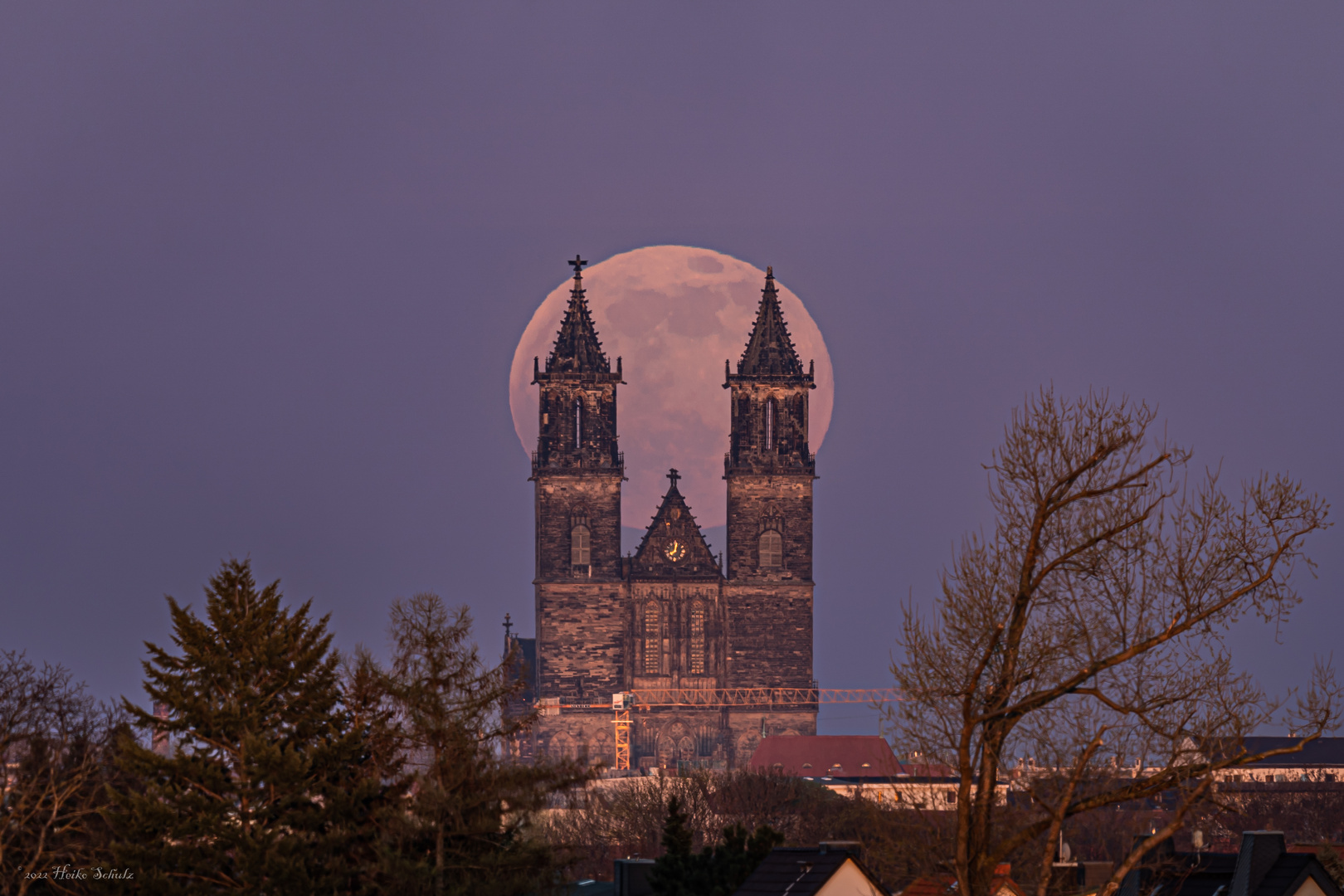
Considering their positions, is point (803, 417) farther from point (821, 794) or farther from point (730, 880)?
point (730, 880)

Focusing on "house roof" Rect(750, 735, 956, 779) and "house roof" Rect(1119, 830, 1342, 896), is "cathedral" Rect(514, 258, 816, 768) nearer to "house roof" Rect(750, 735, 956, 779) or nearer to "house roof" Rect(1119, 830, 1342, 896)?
"house roof" Rect(750, 735, 956, 779)

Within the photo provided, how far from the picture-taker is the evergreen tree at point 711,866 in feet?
117

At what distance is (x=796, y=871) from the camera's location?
3152 cm

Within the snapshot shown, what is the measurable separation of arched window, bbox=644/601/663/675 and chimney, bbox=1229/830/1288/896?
299ft

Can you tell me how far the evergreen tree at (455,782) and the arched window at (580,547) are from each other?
84.2 meters

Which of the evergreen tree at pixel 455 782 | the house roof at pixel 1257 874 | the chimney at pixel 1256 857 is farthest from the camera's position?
the evergreen tree at pixel 455 782

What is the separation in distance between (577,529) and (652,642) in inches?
332

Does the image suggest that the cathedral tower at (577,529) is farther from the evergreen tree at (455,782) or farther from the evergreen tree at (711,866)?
the evergreen tree at (455,782)

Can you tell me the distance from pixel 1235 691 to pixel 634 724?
101 meters

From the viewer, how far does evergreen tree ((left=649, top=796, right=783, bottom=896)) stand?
117 ft

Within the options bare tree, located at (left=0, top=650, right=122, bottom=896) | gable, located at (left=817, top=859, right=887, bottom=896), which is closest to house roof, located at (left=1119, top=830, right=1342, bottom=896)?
gable, located at (left=817, top=859, right=887, bottom=896)

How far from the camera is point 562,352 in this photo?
121 m

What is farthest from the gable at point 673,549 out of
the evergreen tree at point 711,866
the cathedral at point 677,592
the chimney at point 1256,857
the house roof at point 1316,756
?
the chimney at point 1256,857

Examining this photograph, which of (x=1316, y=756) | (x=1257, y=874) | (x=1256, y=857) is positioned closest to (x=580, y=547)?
(x=1316, y=756)
